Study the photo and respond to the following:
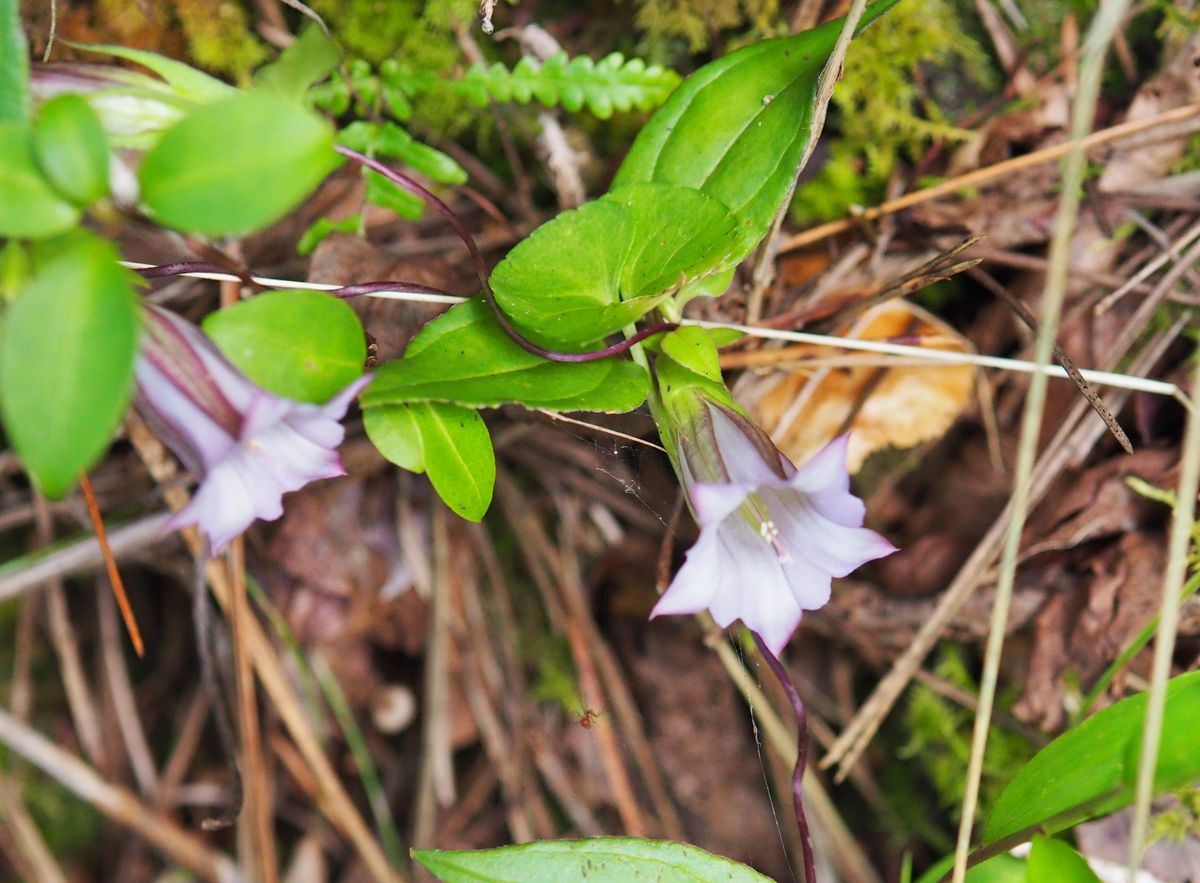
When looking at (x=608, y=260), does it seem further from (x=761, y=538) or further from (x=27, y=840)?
(x=27, y=840)

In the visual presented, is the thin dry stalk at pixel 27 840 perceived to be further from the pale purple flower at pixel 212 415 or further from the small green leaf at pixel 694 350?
the small green leaf at pixel 694 350

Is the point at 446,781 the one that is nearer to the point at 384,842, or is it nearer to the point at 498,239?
the point at 384,842

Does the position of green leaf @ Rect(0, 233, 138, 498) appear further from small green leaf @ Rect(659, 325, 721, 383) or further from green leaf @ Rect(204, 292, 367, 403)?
small green leaf @ Rect(659, 325, 721, 383)

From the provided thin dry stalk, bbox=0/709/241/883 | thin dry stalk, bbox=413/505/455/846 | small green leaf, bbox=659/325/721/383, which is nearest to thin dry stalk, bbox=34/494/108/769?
thin dry stalk, bbox=0/709/241/883

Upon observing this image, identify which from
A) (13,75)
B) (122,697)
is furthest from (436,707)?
(13,75)

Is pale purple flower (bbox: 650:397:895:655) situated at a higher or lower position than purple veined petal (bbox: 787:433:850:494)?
lower

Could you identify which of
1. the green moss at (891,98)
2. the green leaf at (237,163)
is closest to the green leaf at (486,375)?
the green leaf at (237,163)
